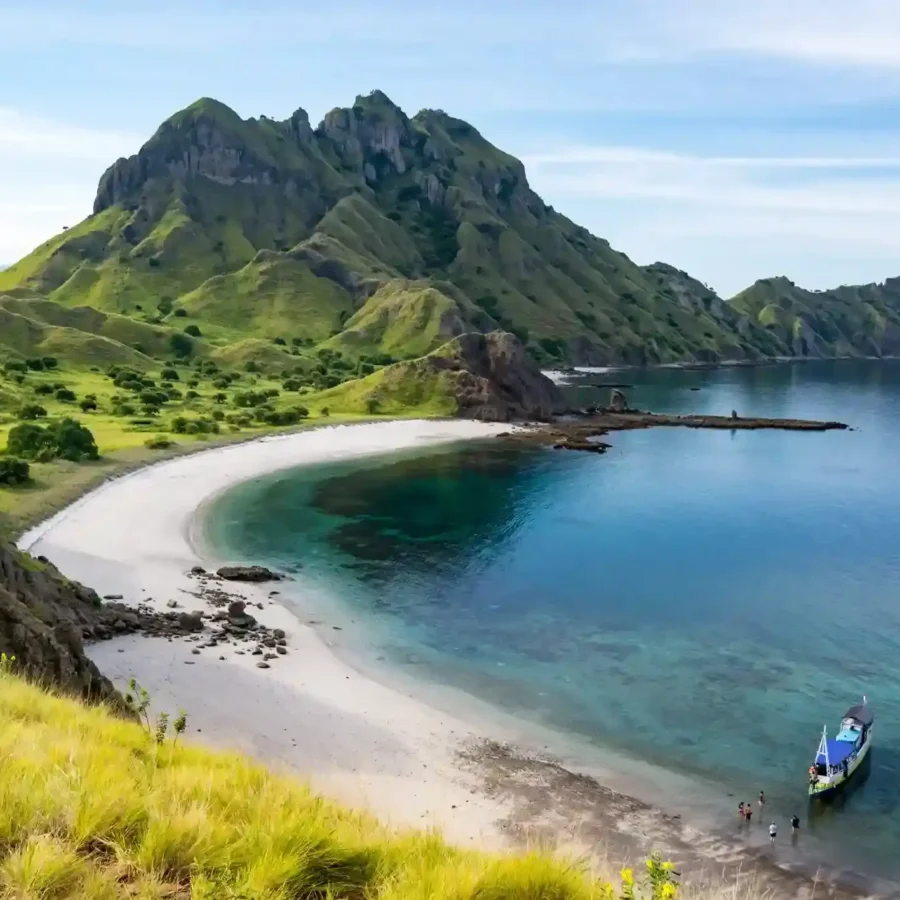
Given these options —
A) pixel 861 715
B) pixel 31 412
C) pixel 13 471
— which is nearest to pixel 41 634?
pixel 861 715

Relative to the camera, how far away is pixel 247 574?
5391 centimetres

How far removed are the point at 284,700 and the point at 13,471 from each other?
Result: 4673 cm

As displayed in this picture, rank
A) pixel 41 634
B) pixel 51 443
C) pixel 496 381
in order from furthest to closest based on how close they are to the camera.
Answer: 1. pixel 496 381
2. pixel 51 443
3. pixel 41 634

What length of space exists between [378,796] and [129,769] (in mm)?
18293

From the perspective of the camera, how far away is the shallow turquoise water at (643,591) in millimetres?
34562

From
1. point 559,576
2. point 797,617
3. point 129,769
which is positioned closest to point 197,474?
point 559,576

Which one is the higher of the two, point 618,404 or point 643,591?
point 618,404

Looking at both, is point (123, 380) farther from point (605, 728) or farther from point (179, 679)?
point (605, 728)

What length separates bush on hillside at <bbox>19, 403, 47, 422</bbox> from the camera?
326 ft

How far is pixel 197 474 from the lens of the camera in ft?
280

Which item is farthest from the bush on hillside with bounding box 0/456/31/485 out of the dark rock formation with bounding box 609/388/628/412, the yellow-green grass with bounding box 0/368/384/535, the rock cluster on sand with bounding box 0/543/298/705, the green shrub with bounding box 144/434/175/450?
the dark rock formation with bounding box 609/388/628/412

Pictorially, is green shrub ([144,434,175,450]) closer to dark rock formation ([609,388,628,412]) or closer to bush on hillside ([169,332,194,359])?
bush on hillside ([169,332,194,359])

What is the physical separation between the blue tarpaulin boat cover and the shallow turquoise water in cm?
143

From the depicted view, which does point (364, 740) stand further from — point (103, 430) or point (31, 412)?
point (31, 412)
